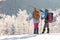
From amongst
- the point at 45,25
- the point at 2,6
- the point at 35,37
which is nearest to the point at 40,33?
the point at 45,25

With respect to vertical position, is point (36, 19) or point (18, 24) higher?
point (36, 19)

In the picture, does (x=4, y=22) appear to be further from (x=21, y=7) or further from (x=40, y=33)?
(x=40, y=33)

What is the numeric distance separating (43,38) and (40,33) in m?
0.64

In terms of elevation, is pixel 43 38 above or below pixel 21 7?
below

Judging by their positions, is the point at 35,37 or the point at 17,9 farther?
the point at 17,9

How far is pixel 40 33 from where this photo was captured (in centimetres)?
469

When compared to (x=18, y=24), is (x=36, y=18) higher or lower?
higher

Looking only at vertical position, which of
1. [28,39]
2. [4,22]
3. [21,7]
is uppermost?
[21,7]

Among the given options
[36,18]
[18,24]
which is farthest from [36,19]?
[18,24]

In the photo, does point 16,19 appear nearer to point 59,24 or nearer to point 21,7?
point 21,7

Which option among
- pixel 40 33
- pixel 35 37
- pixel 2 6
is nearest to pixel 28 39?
pixel 35 37

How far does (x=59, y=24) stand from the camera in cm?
470

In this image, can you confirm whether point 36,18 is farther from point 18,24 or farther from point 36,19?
point 18,24

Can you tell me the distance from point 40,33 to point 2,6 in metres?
0.98
